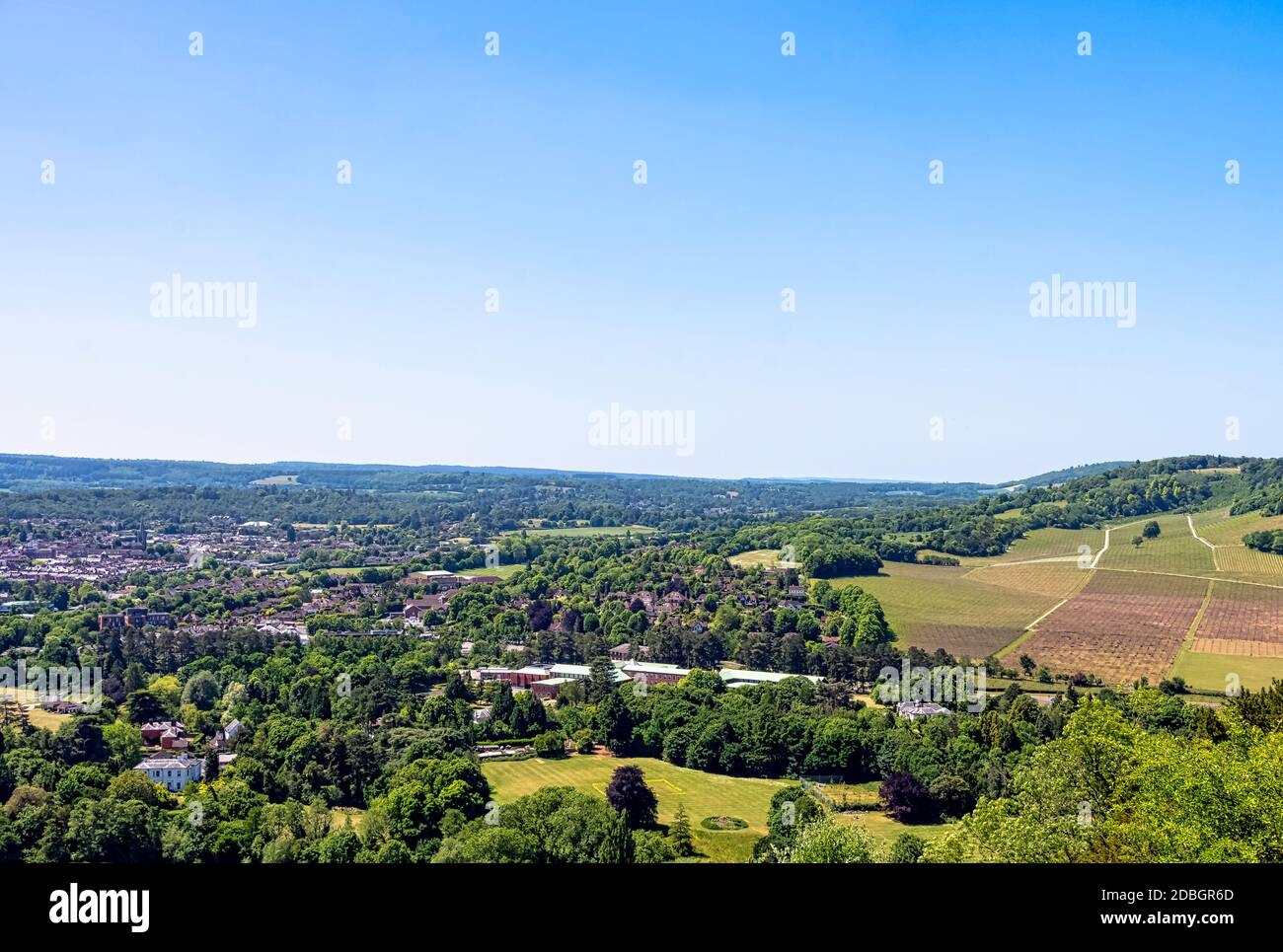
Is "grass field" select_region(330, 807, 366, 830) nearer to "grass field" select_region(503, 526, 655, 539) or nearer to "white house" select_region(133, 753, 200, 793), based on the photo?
"white house" select_region(133, 753, 200, 793)

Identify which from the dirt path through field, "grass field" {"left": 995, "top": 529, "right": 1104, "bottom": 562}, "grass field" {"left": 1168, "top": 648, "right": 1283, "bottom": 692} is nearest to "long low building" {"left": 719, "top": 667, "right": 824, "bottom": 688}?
"grass field" {"left": 1168, "top": 648, "right": 1283, "bottom": 692}

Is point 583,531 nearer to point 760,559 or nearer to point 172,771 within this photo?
point 760,559

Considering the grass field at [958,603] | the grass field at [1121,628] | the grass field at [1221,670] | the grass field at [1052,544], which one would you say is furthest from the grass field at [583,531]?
the grass field at [1221,670]
